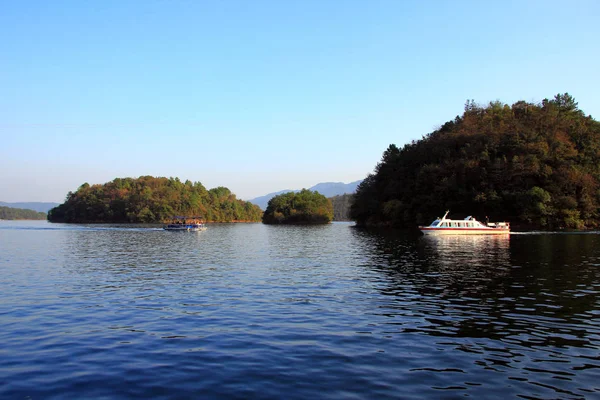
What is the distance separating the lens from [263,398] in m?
10.2

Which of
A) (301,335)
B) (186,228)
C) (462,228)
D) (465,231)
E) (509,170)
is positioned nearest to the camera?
(301,335)

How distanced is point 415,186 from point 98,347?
110m

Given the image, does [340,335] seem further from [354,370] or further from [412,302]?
[412,302]

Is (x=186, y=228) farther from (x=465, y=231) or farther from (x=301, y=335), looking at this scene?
(x=301, y=335)

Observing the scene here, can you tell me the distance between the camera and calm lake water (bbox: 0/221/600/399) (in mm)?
11055

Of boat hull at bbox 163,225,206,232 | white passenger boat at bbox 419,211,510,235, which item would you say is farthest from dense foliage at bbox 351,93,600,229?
boat hull at bbox 163,225,206,232

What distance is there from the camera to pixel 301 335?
15477 mm

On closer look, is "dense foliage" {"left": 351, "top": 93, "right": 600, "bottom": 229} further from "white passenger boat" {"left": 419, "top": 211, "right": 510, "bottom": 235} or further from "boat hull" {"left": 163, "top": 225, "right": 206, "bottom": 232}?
"boat hull" {"left": 163, "top": 225, "right": 206, "bottom": 232}

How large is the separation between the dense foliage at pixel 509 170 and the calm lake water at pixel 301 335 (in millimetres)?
73962

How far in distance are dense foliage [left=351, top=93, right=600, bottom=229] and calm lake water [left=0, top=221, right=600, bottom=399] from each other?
7396 centimetres

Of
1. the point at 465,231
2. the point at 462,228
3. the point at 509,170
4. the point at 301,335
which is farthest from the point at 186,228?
the point at 301,335


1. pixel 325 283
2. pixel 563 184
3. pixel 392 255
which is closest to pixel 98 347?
pixel 325 283

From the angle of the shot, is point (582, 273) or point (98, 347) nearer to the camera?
point (98, 347)

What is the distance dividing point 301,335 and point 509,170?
96.4 metres
